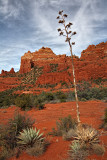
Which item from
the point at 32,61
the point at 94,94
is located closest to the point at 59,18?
the point at 94,94

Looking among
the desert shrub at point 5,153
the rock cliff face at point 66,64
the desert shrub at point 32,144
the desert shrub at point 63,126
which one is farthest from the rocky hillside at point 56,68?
the desert shrub at point 5,153

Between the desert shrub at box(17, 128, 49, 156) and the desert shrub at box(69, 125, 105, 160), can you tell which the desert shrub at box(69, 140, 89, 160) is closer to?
the desert shrub at box(69, 125, 105, 160)

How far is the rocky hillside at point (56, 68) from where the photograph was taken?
4431 centimetres

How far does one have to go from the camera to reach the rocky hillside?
44.3 meters

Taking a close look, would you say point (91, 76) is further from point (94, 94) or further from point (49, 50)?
point (49, 50)

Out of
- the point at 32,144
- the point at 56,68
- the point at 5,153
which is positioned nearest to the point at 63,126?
the point at 32,144

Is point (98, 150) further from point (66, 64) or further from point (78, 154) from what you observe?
point (66, 64)

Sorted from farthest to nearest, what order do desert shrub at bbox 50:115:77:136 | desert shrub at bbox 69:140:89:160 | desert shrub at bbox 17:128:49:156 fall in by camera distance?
desert shrub at bbox 50:115:77:136, desert shrub at bbox 17:128:49:156, desert shrub at bbox 69:140:89:160

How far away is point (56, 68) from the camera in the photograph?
55.8 metres

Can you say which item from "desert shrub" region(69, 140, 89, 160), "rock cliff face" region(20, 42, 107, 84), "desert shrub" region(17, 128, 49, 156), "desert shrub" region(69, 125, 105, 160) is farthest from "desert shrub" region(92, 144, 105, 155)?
"rock cliff face" region(20, 42, 107, 84)

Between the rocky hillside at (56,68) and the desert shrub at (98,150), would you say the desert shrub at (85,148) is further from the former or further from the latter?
the rocky hillside at (56,68)

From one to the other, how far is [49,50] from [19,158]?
83865 mm

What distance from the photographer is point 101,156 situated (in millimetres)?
2559

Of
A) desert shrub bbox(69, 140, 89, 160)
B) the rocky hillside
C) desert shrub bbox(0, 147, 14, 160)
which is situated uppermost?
the rocky hillside
